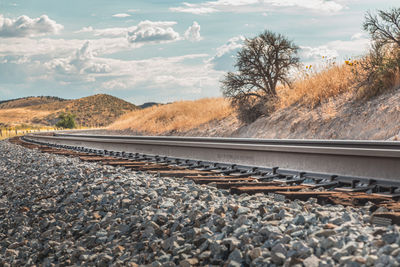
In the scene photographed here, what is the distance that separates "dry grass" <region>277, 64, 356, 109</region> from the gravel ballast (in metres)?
10.3

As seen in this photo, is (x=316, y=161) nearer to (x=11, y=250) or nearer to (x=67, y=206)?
(x=67, y=206)

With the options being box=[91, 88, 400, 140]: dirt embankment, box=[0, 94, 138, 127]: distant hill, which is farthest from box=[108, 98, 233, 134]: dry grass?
box=[0, 94, 138, 127]: distant hill

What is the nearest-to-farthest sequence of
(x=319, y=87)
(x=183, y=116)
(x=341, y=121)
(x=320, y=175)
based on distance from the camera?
(x=320, y=175), (x=341, y=121), (x=319, y=87), (x=183, y=116)

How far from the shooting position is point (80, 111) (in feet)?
384

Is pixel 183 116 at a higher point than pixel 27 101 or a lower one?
lower

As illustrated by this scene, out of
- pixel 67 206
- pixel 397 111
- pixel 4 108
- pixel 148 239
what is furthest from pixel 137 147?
pixel 4 108

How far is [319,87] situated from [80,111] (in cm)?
10831

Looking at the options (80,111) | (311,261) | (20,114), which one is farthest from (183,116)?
(20,114)

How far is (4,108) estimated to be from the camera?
145750mm

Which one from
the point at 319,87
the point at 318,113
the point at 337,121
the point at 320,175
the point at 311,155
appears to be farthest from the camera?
the point at 319,87

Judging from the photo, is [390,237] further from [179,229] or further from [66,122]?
[66,122]

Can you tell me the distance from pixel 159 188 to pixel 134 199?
0.52 metres

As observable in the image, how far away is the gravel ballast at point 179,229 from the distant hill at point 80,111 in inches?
3857

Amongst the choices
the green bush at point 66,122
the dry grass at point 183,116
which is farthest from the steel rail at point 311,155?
the green bush at point 66,122
